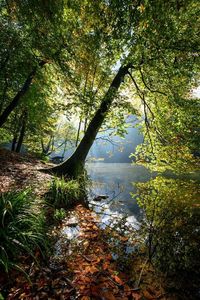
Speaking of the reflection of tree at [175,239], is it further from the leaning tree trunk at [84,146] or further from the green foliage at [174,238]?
the leaning tree trunk at [84,146]

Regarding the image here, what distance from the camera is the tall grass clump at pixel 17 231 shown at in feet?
10.7

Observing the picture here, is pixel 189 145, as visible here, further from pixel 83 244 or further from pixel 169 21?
pixel 83 244

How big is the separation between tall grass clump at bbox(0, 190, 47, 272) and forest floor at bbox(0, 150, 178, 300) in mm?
180

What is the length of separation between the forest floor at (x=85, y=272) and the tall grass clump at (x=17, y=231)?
180mm

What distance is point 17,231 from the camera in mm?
3523

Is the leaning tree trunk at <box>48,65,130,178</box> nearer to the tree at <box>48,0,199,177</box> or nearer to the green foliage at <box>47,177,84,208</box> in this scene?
the tree at <box>48,0,199,177</box>

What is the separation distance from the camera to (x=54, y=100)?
1708 centimetres

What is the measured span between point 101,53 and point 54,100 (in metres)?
7.66

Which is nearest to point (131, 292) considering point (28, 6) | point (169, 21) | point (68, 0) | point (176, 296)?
point (176, 296)

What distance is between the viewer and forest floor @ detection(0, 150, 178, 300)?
293cm

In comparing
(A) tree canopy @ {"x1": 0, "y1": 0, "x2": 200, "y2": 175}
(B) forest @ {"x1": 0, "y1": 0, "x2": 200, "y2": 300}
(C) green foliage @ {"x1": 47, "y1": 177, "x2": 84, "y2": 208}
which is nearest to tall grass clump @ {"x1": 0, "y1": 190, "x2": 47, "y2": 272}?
(B) forest @ {"x1": 0, "y1": 0, "x2": 200, "y2": 300}

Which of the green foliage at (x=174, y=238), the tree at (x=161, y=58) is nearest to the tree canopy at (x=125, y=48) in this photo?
the tree at (x=161, y=58)

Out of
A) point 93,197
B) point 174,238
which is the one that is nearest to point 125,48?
point 174,238

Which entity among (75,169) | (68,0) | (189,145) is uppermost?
(68,0)
